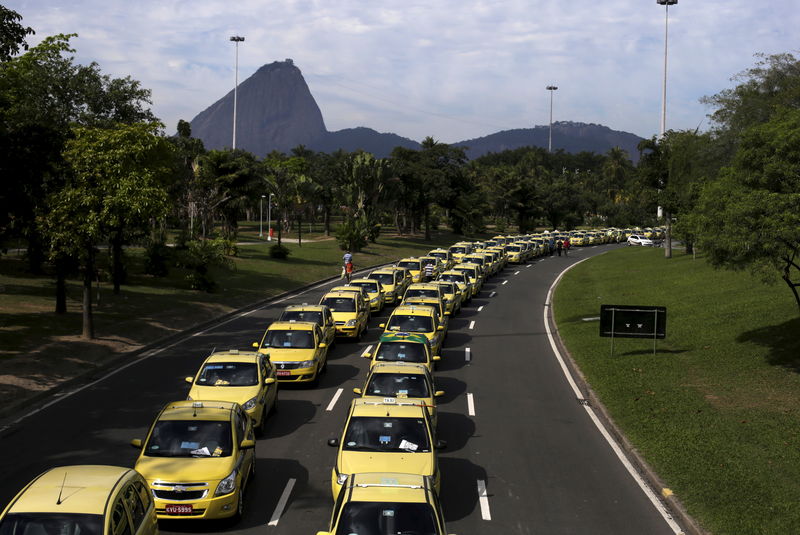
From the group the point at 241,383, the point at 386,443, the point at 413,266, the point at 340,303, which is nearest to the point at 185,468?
the point at 386,443

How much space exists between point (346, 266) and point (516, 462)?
2768 cm


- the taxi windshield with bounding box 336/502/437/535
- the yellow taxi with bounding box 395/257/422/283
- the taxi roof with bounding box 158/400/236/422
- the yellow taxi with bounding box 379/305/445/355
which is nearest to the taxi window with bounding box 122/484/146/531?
the taxi windshield with bounding box 336/502/437/535

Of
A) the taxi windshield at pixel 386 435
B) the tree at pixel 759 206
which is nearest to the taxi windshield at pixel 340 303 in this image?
the tree at pixel 759 206

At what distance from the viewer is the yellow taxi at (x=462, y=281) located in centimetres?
3856

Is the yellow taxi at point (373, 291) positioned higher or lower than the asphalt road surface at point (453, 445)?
higher

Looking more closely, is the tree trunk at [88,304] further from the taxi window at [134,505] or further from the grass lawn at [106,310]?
the taxi window at [134,505]

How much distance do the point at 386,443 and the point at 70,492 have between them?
513 cm

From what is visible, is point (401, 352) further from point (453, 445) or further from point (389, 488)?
point (389, 488)

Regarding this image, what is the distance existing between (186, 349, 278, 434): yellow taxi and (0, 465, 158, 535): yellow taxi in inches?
247

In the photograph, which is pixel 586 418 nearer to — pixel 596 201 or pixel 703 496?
pixel 703 496

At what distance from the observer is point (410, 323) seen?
24359 millimetres

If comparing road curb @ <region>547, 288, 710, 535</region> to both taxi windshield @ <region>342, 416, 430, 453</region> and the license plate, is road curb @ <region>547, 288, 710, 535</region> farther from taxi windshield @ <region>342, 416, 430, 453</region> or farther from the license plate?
the license plate

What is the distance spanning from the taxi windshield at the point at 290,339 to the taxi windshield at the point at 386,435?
8.34 meters

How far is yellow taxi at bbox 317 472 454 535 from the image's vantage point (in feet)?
28.2
